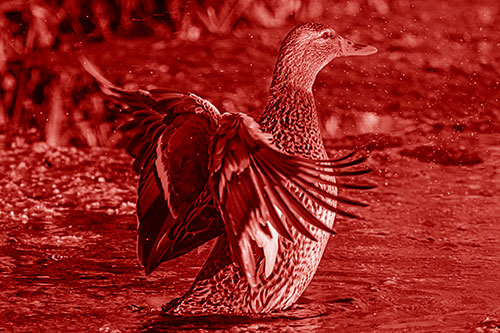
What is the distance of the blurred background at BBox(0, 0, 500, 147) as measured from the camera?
8.76 m

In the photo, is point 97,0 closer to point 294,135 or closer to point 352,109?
point 352,109

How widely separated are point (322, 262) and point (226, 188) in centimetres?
163

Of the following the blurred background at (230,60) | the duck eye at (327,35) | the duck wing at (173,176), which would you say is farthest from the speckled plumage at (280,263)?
the blurred background at (230,60)

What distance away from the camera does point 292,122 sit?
5301mm

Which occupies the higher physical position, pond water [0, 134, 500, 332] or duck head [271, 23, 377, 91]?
duck head [271, 23, 377, 91]

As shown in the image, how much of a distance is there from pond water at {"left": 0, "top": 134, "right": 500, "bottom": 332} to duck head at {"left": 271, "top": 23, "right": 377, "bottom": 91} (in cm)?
88

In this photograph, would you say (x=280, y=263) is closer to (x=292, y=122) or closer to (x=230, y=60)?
(x=292, y=122)

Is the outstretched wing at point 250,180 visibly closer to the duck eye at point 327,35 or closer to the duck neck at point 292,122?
the duck neck at point 292,122

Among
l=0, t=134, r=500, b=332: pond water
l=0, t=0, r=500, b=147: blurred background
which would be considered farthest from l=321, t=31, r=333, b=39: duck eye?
l=0, t=0, r=500, b=147: blurred background

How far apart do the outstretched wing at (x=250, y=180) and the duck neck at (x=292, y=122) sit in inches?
25.7

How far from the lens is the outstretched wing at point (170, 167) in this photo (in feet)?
16.0

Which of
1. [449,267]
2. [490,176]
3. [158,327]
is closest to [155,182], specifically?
[158,327]

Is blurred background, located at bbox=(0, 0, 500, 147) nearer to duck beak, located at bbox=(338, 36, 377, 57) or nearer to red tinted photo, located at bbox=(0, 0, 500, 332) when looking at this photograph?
red tinted photo, located at bbox=(0, 0, 500, 332)

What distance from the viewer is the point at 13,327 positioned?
16.8ft
